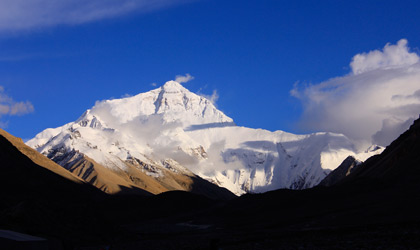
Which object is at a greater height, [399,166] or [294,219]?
[399,166]

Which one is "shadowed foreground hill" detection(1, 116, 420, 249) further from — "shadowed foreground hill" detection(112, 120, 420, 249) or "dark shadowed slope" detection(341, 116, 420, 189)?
"dark shadowed slope" detection(341, 116, 420, 189)

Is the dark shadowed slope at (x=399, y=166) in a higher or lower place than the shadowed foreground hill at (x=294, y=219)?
higher

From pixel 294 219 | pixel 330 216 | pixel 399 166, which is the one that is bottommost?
pixel 330 216

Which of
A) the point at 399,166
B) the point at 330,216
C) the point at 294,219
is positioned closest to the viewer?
the point at 330,216

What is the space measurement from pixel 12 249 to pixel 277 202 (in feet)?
366

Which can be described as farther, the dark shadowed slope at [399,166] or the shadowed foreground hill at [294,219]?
the dark shadowed slope at [399,166]

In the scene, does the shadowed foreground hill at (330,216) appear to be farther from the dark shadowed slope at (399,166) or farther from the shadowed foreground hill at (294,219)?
the shadowed foreground hill at (294,219)

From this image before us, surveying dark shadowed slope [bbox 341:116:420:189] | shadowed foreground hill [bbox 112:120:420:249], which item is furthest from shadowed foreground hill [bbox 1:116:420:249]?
dark shadowed slope [bbox 341:116:420:189]

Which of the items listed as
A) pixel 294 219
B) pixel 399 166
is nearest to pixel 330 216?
pixel 294 219

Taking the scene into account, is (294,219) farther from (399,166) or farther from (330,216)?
(399,166)

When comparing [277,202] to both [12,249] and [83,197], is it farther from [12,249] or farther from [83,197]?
[12,249]

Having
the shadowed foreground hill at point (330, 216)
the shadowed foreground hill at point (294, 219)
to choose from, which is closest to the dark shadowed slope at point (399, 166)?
the shadowed foreground hill at point (330, 216)

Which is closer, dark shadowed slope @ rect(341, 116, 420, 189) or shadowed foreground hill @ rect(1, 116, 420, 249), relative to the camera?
shadowed foreground hill @ rect(1, 116, 420, 249)

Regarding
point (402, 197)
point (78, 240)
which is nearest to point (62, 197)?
point (78, 240)
